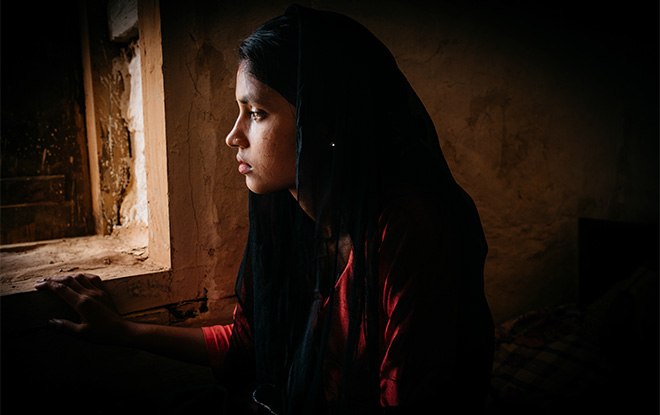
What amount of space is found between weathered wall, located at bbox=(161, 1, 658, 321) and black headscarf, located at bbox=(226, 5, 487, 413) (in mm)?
419

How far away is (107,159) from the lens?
65.3 inches

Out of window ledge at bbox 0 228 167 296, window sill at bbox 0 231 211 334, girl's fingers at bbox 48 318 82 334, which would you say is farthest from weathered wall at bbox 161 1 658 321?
girl's fingers at bbox 48 318 82 334

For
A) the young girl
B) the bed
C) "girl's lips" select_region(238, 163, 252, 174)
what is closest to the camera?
the young girl

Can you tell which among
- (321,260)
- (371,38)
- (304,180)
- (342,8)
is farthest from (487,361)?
(342,8)

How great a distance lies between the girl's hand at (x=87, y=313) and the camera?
43.8 inches

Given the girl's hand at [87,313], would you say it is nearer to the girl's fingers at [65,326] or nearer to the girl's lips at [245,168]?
the girl's fingers at [65,326]

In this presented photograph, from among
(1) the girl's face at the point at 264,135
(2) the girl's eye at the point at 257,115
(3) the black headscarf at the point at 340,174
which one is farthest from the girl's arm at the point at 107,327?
(2) the girl's eye at the point at 257,115

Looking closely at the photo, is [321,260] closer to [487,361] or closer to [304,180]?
[304,180]

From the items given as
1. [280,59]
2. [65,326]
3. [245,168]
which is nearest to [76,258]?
[65,326]

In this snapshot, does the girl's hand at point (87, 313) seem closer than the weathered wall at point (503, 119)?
Yes

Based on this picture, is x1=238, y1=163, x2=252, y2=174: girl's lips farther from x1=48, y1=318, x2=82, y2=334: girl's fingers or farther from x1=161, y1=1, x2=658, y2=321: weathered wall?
x1=48, y1=318, x2=82, y2=334: girl's fingers

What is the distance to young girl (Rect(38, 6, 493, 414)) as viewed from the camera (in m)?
0.92

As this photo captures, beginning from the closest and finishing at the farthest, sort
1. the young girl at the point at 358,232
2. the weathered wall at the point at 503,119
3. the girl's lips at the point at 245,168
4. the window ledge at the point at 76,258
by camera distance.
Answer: the young girl at the point at 358,232 → the girl's lips at the point at 245,168 → the window ledge at the point at 76,258 → the weathered wall at the point at 503,119

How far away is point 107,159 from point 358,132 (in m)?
1.28
